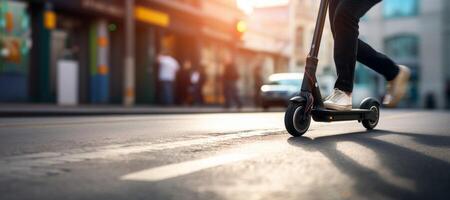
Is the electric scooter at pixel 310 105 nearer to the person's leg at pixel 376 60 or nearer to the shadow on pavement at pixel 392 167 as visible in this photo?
the shadow on pavement at pixel 392 167

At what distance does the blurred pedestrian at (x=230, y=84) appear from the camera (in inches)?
721

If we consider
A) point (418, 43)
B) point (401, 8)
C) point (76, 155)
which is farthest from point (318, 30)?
point (401, 8)

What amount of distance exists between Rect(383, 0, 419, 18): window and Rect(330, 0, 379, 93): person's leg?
128 ft

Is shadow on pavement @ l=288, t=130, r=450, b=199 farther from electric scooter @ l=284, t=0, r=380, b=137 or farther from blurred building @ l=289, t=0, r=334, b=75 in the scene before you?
blurred building @ l=289, t=0, r=334, b=75

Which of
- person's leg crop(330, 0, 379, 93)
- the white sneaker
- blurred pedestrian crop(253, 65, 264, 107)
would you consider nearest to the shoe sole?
the white sneaker

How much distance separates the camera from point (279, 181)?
7.79 ft

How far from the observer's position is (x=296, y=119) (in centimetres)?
440

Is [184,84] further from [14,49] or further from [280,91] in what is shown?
[14,49]

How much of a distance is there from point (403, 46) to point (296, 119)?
39434 mm

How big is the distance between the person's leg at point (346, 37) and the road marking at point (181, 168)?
1.87 metres

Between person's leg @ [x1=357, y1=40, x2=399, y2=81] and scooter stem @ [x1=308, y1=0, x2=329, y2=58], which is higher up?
scooter stem @ [x1=308, y1=0, x2=329, y2=58]

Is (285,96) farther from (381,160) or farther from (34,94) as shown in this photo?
(381,160)

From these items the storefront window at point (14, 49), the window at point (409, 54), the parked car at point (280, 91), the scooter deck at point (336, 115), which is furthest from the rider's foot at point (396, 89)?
the window at point (409, 54)

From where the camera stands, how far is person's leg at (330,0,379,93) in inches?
185
